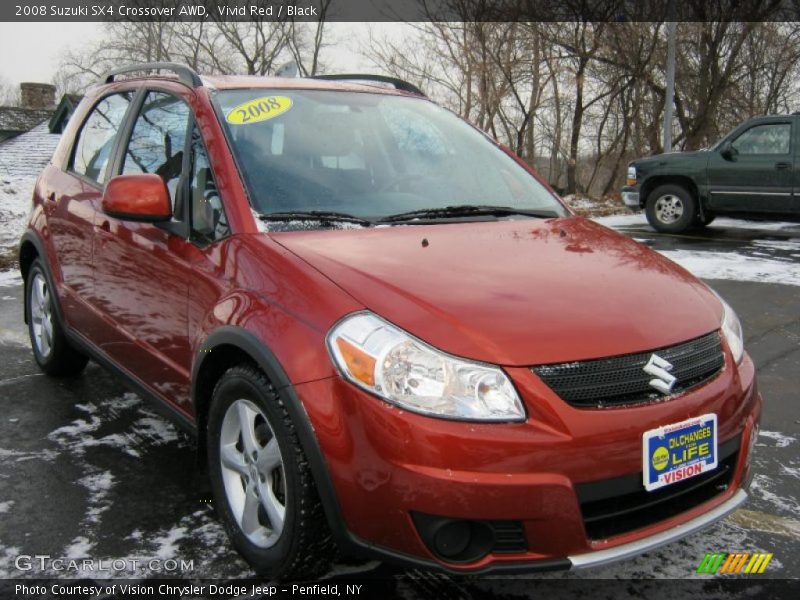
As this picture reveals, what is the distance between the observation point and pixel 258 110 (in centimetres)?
300

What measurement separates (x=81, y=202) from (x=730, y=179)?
32.4 ft

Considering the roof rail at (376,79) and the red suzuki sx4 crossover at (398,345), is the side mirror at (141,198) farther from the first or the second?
the roof rail at (376,79)

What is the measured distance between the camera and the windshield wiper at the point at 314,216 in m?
2.59

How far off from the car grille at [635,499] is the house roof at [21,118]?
30.7m

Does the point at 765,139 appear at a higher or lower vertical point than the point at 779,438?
higher

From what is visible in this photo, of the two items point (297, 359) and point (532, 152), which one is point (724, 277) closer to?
point (297, 359)

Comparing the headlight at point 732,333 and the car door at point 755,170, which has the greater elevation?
the car door at point 755,170

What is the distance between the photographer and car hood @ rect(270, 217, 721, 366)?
200 centimetres

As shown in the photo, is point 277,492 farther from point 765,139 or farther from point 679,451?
point 765,139

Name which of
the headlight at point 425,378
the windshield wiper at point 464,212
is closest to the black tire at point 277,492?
the headlight at point 425,378

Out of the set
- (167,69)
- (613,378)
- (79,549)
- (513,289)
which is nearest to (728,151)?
(167,69)

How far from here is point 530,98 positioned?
83.3 ft

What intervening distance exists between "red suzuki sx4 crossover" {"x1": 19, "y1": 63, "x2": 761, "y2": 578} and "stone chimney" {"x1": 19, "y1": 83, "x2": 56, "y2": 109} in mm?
34577

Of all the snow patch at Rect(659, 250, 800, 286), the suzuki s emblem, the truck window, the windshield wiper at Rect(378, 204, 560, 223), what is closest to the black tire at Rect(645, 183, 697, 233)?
the truck window
